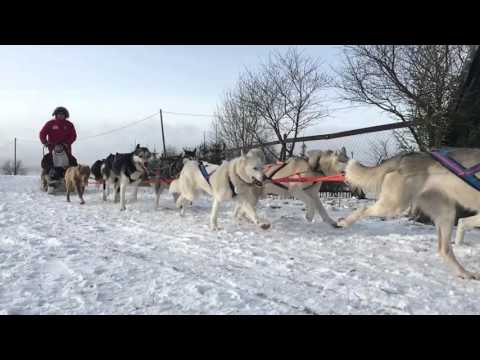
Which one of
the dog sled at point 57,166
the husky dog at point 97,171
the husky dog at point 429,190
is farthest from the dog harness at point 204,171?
the dog sled at point 57,166

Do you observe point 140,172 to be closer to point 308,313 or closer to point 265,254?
point 265,254

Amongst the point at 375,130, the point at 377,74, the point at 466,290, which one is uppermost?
the point at 377,74

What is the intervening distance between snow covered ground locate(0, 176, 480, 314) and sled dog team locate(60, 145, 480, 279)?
444mm

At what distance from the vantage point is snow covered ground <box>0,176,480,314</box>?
9.88 ft

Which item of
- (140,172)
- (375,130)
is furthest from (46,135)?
(375,130)

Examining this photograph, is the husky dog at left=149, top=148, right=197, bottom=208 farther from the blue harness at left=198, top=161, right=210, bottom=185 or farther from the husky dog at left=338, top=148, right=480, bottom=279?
the husky dog at left=338, top=148, right=480, bottom=279

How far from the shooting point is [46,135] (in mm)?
13141

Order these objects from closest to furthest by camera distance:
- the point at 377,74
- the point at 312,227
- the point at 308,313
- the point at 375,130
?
the point at 308,313, the point at 312,227, the point at 375,130, the point at 377,74

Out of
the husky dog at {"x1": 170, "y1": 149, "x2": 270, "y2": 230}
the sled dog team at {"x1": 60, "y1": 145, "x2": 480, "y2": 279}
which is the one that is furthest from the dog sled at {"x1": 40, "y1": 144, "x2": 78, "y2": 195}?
the husky dog at {"x1": 170, "y1": 149, "x2": 270, "y2": 230}

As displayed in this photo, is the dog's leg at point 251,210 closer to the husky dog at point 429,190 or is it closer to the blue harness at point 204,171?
the blue harness at point 204,171

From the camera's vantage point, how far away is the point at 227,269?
409cm

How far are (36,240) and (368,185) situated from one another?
4.62m

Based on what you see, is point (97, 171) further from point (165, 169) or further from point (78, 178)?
point (165, 169)

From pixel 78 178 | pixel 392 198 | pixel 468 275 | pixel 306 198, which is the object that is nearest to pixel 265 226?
pixel 306 198
